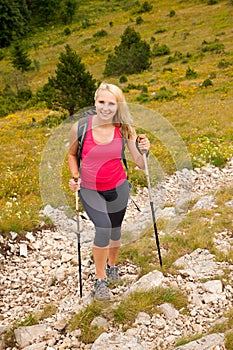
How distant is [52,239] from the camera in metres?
7.11

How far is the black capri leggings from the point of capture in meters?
4.62

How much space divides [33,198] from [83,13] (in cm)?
5971

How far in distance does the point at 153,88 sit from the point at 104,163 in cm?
2094

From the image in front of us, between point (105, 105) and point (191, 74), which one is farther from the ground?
point (105, 105)

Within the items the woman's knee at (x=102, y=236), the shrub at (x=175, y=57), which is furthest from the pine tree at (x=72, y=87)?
the shrub at (x=175, y=57)

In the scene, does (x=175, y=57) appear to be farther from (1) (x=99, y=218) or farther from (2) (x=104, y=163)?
(1) (x=99, y=218)

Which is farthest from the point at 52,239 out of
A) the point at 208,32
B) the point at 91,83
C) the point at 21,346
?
the point at 208,32

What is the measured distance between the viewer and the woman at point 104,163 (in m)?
4.56

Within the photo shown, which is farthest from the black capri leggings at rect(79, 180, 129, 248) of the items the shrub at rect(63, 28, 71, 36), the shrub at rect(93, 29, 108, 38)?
the shrub at rect(63, 28, 71, 36)

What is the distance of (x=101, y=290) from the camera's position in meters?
5.01

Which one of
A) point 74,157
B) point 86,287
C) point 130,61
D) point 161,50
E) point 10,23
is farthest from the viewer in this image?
point 10,23

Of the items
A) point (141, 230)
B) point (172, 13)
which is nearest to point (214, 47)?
point (172, 13)

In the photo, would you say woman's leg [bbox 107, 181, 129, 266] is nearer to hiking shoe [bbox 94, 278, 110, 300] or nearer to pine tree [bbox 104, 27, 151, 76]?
hiking shoe [bbox 94, 278, 110, 300]

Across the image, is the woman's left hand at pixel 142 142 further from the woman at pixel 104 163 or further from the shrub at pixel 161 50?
the shrub at pixel 161 50
